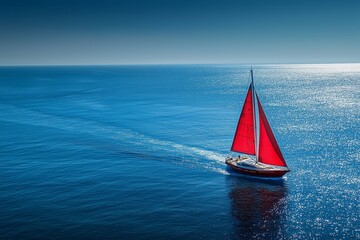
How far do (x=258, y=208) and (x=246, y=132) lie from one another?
59.4 feet

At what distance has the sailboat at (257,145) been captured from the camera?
6028 cm

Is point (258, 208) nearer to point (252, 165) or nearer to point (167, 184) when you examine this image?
point (252, 165)

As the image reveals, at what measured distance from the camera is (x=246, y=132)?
→ 6388cm

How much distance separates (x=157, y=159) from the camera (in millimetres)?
72500

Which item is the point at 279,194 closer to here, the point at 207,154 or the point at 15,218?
the point at 207,154

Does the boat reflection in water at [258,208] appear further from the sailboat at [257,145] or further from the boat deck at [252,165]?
the boat deck at [252,165]

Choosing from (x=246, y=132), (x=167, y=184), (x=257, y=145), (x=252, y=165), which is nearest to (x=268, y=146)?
(x=257, y=145)

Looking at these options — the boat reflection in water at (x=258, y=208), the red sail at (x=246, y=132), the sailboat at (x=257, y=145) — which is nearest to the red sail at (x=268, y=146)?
the sailboat at (x=257, y=145)

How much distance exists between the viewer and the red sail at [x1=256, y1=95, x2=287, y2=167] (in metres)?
60.5

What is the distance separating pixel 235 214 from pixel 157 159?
93.1 feet

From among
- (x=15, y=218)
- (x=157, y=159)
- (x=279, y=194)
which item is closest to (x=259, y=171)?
(x=279, y=194)

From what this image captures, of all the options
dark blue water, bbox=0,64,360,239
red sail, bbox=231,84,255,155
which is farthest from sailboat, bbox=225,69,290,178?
dark blue water, bbox=0,64,360,239

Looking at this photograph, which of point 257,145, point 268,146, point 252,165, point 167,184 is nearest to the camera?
point 167,184

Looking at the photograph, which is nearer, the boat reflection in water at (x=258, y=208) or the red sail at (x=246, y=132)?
the boat reflection in water at (x=258, y=208)
